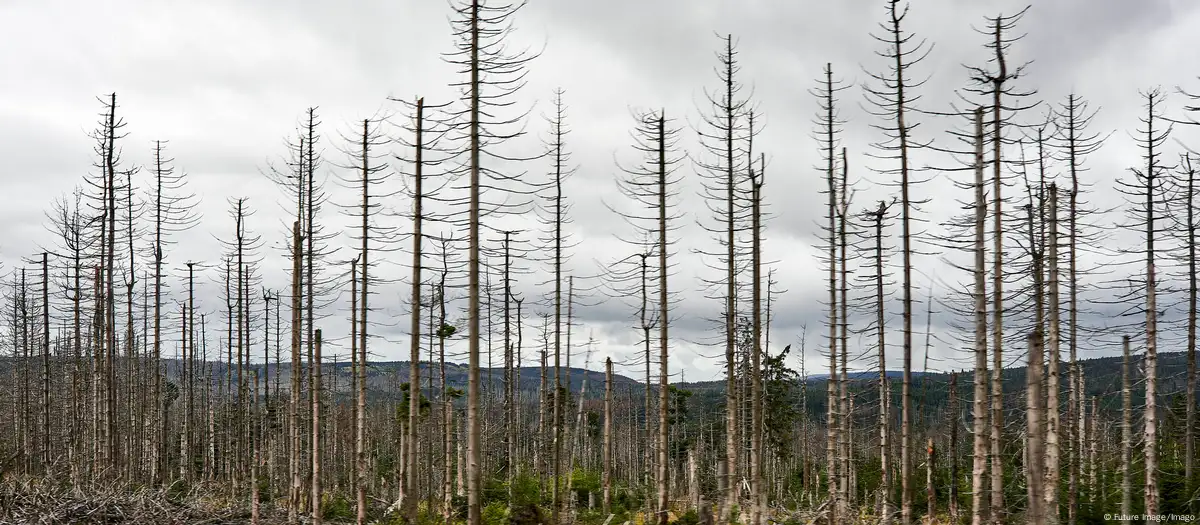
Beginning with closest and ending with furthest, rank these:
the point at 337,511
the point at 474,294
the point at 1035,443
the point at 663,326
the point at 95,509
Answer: the point at 1035,443
the point at 474,294
the point at 95,509
the point at 663,326
the point at 337,511

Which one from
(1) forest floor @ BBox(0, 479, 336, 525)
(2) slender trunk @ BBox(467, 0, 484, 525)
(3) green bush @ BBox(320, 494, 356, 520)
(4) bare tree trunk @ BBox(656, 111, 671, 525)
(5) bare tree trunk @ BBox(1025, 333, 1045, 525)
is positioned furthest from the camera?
(3) green bush @ BBox(320, 494, 356, 520)

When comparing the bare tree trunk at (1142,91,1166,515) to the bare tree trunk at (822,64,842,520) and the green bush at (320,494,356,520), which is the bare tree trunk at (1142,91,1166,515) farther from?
the green bush at (320,494,356,520)

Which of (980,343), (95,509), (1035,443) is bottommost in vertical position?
(95,509)

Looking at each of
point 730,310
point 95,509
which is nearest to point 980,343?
point 730,310

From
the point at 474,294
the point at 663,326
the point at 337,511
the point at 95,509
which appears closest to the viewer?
the point at 474,294

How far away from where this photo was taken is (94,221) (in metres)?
18.6

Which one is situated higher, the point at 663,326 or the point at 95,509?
the point at 663,326

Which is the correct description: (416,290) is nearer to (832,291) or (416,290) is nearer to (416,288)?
(416,288)

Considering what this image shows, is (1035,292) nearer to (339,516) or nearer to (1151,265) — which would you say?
(1151,265)

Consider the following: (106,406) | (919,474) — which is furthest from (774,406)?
(106,406)

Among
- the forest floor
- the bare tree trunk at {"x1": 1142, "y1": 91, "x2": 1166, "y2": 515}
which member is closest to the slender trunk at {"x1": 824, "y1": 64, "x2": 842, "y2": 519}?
the bare tree trunk at {"x1": 1142, "y1": 91, "x2": 1166, "y2": 515}

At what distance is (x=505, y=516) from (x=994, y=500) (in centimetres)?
1088

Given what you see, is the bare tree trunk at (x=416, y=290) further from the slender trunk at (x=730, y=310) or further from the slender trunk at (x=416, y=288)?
the slender trunk at (x=730, y=310)

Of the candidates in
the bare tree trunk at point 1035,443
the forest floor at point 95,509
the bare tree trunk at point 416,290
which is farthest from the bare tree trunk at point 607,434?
the bare tree trunk at point 1035,443
